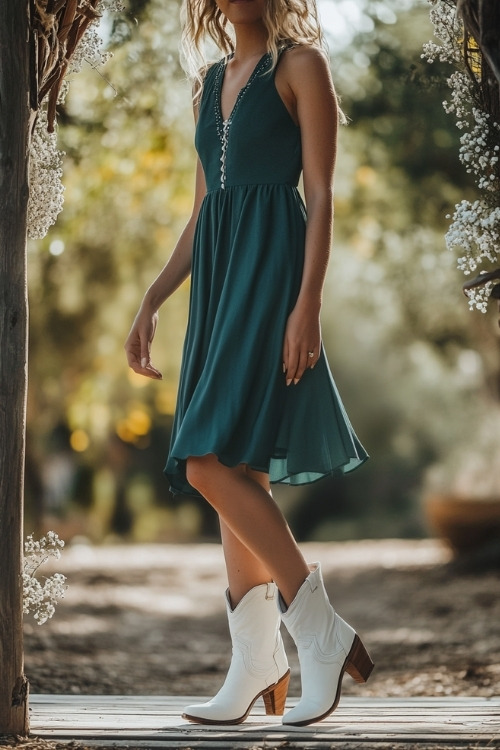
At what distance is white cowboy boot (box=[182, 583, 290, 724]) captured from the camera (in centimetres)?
238

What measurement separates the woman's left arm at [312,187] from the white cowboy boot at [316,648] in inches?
20.5

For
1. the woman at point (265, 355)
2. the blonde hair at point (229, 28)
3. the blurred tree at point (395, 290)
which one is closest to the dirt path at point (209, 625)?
the woman at point (265, 355)

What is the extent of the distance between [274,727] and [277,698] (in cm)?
25

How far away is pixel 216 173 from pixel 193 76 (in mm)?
373

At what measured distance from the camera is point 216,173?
2465 mm

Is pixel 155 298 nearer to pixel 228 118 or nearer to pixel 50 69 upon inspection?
pixel 228 118

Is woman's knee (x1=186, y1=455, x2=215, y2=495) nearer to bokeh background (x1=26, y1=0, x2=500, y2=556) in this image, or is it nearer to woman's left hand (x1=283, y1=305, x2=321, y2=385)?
woman's left hand (x1=283, y1=305, x2=321, y2=385)

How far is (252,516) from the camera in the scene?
225 centimetres

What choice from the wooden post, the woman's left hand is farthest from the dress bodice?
the wooden post

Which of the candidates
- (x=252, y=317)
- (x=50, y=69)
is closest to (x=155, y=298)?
(x=252, y=317)

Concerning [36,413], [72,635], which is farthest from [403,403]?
[72,635]

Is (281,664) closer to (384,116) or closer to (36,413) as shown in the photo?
(384,116)

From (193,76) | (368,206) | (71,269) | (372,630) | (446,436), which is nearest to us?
(193,76)

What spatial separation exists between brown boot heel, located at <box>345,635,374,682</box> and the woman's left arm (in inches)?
26.3
